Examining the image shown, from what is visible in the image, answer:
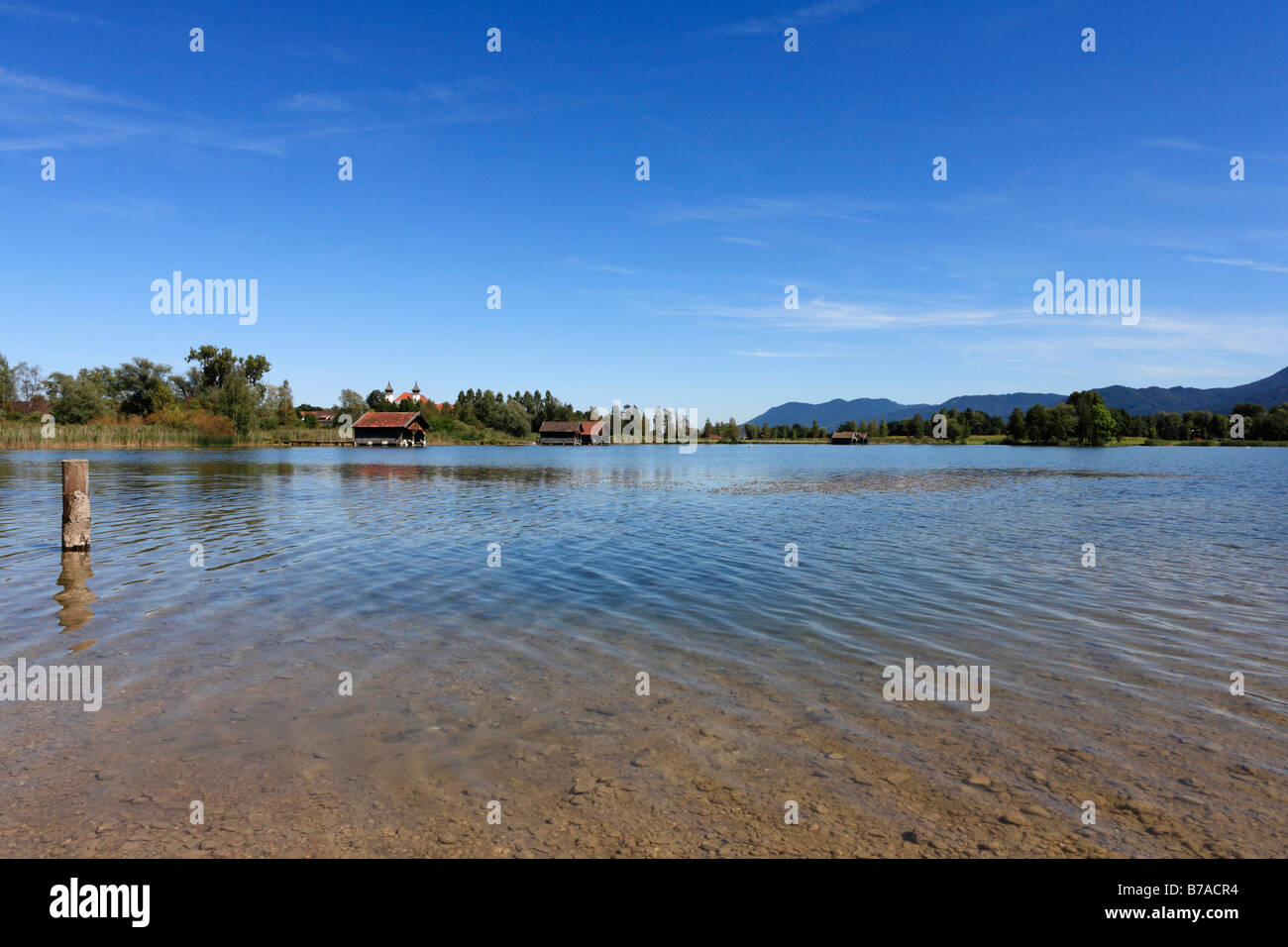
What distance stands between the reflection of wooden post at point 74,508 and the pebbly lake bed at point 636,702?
0.72 m

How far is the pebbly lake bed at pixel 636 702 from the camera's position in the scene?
479cm

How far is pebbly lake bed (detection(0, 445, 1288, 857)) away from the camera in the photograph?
15.7 feet

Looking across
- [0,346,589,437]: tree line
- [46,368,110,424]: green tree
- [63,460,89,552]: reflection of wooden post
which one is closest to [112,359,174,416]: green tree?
[0,346,589,437]: tree line

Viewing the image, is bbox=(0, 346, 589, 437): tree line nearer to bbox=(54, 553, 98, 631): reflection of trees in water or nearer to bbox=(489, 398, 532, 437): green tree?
bbox=(489, 398, 532, 437): green tree

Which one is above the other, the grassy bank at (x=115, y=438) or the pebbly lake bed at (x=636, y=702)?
the grassy bank at (x=115, y=438)

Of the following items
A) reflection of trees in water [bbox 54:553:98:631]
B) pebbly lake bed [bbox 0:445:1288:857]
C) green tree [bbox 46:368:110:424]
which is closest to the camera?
pebbly lake bed [bbox 0:445:1288:857]

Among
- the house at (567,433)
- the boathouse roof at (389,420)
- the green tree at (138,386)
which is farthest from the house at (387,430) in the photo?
the house at (567,433)

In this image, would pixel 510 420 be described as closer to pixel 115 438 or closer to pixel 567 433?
pixel 567 433

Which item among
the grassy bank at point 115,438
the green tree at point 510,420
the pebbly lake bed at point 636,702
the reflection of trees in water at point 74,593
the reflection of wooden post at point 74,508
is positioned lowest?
the pebbly lake bed at point 636,702

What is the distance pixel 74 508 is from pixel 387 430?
116m

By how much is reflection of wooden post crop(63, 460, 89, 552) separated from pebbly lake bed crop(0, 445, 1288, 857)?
0.72 meters

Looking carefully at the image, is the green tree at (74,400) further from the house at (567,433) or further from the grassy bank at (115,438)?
the house at (567,433)
